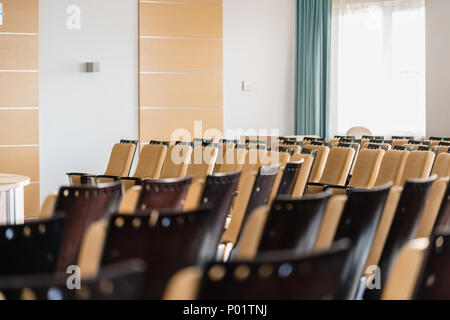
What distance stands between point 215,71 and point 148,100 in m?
1.42

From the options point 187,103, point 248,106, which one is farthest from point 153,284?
point 248,106

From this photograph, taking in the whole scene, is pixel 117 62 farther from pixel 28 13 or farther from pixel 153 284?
pixel 153 284

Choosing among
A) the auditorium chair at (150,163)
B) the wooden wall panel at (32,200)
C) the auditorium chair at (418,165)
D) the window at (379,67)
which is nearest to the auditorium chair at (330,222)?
the auditorium chair at (418,165)

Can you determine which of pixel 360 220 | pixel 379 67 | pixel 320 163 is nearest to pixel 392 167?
pixel 320 163

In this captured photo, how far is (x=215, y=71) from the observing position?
37.8 ft

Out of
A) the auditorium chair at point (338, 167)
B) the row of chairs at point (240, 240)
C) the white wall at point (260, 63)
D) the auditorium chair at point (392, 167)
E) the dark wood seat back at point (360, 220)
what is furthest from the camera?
the white wall at point (260, 63)

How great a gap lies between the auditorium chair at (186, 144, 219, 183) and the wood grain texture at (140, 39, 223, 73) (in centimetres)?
389

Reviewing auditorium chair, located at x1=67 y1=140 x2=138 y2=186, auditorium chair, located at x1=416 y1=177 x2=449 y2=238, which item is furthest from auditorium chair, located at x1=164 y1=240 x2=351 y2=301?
auditorium chair, located at x1=67 y1=140 x2=138 y2=186

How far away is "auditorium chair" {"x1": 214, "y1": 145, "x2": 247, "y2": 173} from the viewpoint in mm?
6536

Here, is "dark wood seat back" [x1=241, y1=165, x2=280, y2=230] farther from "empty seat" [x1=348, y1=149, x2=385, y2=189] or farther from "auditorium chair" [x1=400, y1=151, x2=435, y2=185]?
"empty seat" [x1=348, y1=149, x2=385, y2=189]

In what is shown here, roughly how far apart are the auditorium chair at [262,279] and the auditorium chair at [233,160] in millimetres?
4976

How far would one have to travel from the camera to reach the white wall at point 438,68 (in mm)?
12242

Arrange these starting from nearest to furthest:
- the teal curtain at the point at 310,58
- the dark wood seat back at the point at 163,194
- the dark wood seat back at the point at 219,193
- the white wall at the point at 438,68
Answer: the dark wood seat back at the point at 163,194 → the dark wood seat back at the point at 219,193 → the white wall at the point at 438,68 → the teal curtain at the point at 310,58

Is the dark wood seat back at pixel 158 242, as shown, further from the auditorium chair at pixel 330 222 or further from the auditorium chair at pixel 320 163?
the auditorium chair at pixel 320 163
